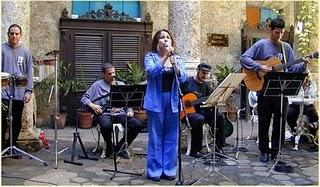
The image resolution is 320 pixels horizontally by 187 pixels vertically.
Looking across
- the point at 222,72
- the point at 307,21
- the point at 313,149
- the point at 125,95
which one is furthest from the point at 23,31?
the point at 307,21

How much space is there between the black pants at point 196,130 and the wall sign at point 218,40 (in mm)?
4761

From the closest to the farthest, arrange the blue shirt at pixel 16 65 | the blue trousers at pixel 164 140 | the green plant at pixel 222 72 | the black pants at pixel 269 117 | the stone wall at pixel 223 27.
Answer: the blue trousers at pixel 164 140 < the blue shirt at pixel 16 65 < the black pants at pixel 269 117 < the green plant at pixel 222 72 < the stone wall at pixel 223 27

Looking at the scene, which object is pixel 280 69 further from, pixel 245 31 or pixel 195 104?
pixel 245 31

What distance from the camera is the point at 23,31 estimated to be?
22.5 ft

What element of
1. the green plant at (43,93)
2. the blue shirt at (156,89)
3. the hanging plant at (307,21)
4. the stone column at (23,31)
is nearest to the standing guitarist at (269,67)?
the blue shirt at (156,89)

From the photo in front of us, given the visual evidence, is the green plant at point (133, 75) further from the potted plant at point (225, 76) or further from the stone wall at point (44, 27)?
the potted plant at point (225, 76)

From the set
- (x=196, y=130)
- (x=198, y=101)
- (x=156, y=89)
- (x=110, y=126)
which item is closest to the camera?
(x=156, y=89)

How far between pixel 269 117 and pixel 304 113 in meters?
1.49

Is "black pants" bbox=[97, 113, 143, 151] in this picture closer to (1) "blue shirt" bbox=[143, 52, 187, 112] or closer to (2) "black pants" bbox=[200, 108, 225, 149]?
(2) "black pants" bbox=[200, 108, 225, 149]

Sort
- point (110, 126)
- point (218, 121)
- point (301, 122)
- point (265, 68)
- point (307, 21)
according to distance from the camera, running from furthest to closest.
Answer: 1. point (307, 21)
2. point (301, 122)
3. point (218, 121)
4. point (110, 126)
5. point (265, 68)

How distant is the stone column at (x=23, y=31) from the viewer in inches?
264

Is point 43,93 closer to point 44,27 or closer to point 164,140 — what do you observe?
point 44,27

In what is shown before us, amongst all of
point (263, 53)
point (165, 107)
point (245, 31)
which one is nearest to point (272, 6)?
point (245, 31)

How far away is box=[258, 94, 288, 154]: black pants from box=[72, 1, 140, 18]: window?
5133 mm
